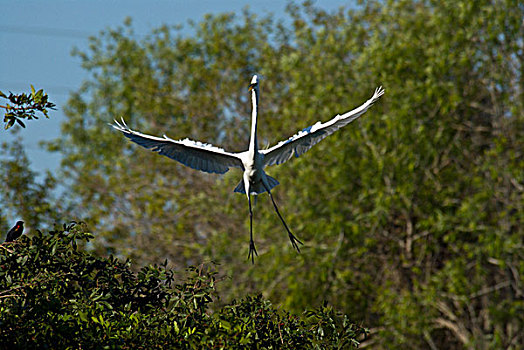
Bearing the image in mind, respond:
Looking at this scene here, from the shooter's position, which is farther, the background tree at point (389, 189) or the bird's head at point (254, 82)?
the background tree at point (389, 189)

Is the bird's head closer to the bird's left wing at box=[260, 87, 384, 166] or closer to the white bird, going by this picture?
the white bird

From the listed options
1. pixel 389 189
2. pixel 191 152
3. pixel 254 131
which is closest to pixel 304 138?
pixel 254 131

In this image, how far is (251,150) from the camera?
5395 mm

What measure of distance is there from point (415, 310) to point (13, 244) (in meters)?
7.05

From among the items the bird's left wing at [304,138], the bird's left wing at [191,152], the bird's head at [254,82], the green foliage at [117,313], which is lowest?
the green foliage at [117,313]

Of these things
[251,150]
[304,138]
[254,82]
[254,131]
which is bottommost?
[251,150]

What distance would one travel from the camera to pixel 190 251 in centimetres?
1260

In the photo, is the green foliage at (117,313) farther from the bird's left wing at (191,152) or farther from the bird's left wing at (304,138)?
the bird's left wing at (304,138)

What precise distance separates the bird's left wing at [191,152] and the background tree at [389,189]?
4883 mm

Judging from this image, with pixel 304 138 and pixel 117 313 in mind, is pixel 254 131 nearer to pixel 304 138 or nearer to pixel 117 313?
pixel 304 138

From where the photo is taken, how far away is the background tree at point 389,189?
10.5 m

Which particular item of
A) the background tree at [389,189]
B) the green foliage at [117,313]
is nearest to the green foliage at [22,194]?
the background tree at [389,189]

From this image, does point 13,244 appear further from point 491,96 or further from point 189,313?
point 491,96

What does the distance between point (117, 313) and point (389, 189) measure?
7.02 meters
